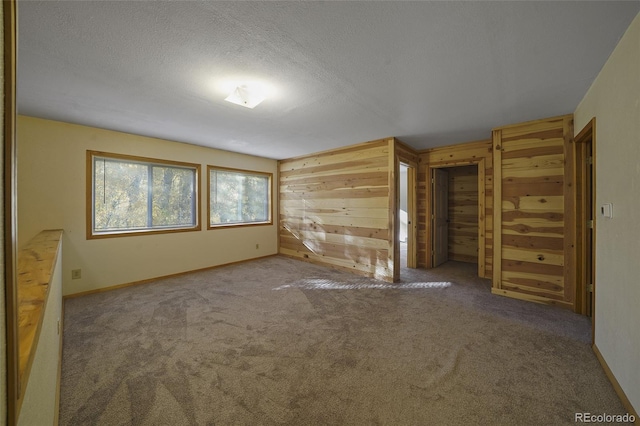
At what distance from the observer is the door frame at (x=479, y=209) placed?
164 inches

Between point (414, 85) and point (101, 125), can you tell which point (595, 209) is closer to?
point (414, 85)

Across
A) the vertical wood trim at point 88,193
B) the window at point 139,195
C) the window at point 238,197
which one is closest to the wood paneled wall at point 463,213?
the window at point 238,197

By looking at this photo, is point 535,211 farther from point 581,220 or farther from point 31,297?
point 31,297

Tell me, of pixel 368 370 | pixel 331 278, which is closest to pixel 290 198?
pixel 331 278

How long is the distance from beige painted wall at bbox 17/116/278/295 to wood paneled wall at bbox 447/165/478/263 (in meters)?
5.18

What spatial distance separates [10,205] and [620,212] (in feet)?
9.59

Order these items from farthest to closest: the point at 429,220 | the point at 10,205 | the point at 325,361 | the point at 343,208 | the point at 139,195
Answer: the point at 429,220, the point at 343,208, the point at 139,195, the point at 325,361, the point at 10,205

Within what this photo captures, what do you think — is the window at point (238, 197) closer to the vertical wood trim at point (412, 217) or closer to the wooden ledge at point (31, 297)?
the wooden ledge at point (31, 297)

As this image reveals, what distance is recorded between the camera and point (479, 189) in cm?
421

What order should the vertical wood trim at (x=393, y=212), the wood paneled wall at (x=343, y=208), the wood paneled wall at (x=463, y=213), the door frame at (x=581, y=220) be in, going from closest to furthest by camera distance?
the door frame at (x=581, y=220) < the vertical wood trim at (x=393, y=212) < the wood paneled wall at (x=343, y=208) < the wood paneled wall at (x=463, y=213)

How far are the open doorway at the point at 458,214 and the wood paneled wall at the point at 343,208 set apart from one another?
5.33 feet

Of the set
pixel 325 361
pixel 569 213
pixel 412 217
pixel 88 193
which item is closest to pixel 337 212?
pixel 412 217

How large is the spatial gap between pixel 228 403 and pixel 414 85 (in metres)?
2.82

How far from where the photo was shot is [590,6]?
1.41 metres
